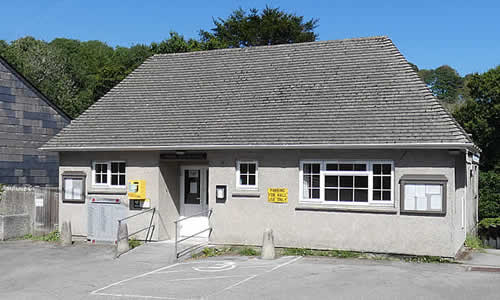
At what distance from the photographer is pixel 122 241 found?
1723 cm

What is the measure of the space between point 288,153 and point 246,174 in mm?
1477

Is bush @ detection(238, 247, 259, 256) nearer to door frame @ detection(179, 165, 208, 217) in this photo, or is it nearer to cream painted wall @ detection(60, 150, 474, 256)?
cream painted wall @ detection(60, 150, 474, 256)

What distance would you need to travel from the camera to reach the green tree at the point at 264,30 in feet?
145

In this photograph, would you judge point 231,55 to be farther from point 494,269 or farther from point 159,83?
point 494,269

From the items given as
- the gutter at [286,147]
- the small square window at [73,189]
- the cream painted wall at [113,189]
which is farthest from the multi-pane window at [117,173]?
the small square window at [73,189]

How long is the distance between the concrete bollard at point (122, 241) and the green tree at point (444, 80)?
5759cm

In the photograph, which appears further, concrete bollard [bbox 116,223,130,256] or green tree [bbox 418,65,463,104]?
green tree [bbox 418,65,463,104]

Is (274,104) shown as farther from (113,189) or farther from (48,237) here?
(48,237)

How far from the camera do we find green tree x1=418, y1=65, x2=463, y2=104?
70812 millimetres

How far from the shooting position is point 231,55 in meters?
21.5

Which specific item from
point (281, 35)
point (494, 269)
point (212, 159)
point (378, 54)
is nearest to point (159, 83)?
point (212, 159)

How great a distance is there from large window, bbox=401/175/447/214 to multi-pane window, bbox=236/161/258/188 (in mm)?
4257

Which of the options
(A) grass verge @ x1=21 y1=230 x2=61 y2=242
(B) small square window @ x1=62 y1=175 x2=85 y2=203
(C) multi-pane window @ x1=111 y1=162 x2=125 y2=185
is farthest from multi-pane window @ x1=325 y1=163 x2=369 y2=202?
(A) grass verge @ x1=21 y1=230 x2=61 y2=242

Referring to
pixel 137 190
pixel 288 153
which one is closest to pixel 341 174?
pixel 288 153
